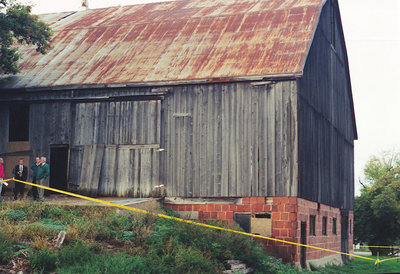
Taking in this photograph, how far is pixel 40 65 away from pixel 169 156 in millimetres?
7731

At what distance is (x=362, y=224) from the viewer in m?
48.8

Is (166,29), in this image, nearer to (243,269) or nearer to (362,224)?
(243,269)

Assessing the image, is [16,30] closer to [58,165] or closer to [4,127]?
[4,127]

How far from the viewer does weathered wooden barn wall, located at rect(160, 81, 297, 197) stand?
71.8ft

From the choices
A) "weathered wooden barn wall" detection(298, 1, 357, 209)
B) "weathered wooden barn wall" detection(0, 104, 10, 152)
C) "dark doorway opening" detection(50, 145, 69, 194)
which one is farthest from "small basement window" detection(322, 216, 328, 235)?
"weathered wooden barn wall" detection(0, 104, 10, 152)

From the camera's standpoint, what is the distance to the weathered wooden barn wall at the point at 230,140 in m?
21.9

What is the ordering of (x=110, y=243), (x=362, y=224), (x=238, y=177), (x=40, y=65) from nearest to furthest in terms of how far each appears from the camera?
(x=110, y=243)
(x=238, y=177)
(x=40, y=65)
(x=362, y=224)

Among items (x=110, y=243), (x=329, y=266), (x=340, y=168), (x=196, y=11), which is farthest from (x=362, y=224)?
Answer: (x=110, y=243)

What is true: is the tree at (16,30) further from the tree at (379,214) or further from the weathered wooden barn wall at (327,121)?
the tree at (379,214)

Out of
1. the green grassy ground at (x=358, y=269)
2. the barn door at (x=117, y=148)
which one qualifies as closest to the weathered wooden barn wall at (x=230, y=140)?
the barn door at (x=117, y=148)

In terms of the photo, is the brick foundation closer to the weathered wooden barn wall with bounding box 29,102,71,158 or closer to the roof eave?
the roof eave

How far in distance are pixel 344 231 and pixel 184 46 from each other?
14486 millimetres

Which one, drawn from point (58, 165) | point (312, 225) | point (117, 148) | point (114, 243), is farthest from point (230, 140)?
point (58, 165)

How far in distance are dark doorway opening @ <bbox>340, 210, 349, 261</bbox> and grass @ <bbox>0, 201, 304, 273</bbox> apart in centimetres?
1295
